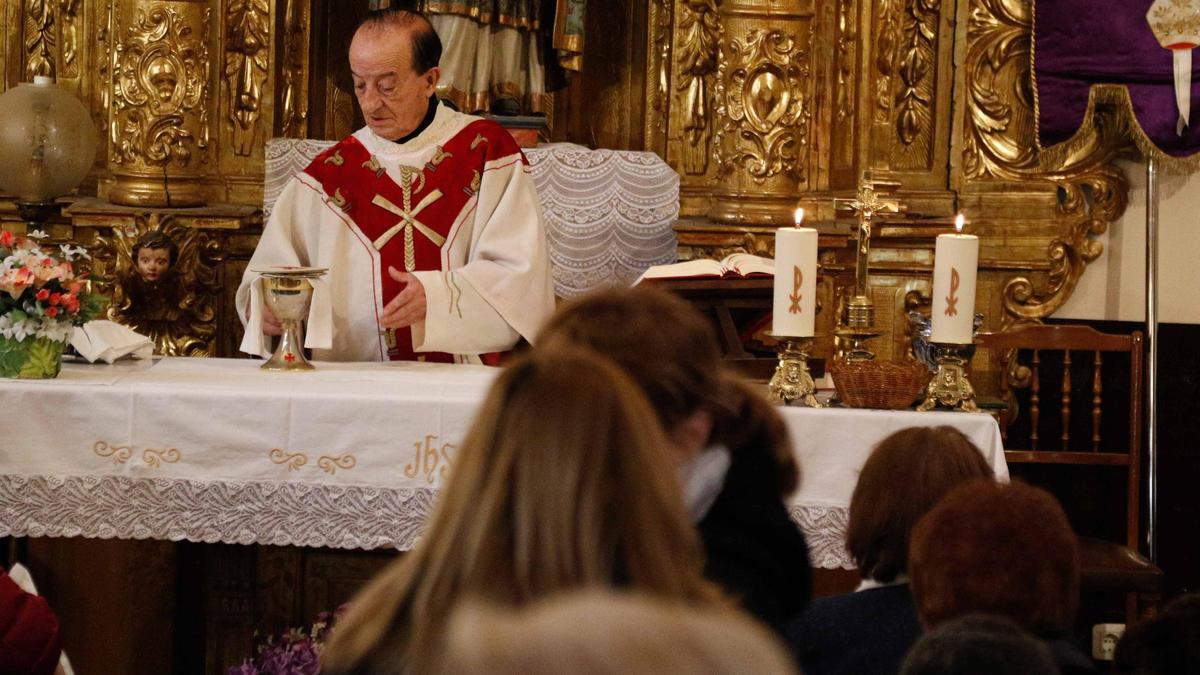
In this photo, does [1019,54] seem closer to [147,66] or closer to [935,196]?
[935,196]

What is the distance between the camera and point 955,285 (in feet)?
12.6

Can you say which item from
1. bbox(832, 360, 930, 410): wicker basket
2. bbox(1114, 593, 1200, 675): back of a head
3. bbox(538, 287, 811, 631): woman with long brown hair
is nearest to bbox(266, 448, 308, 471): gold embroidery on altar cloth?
bbox(832, 360, 930, 410): wicker basket

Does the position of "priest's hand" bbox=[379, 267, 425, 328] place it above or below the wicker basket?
above

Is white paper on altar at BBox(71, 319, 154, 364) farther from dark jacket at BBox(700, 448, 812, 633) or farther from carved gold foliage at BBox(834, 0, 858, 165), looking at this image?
carved gold foliage at BBox(834, 0, 858, 165)

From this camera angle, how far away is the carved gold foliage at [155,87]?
670cm

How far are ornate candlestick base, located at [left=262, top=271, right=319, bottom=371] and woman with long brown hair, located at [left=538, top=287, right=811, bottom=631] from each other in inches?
85.0

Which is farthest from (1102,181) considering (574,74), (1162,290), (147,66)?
(147,66)

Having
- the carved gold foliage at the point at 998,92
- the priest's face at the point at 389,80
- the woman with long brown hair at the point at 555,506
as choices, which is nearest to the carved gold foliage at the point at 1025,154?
Result: the carved gold foliage at the point at 998,92

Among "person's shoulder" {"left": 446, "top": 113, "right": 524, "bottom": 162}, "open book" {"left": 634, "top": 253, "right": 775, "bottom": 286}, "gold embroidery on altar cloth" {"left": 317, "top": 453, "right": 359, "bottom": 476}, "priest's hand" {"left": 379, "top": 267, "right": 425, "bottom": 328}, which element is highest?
"person's shoulder" {"left": 446, "top": 113, "right": 524, "bottom": 162}

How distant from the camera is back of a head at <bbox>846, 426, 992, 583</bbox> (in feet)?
8.36

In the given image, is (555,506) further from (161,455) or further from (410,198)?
(410,198)

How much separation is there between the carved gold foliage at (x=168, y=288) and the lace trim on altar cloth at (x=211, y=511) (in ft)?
7.02

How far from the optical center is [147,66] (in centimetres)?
671

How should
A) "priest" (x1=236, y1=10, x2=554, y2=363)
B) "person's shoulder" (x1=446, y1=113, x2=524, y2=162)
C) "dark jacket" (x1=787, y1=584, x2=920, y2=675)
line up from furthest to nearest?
"person's shoulder" (x1=446, y1=113, x2=524, y2=162) → "priest" (x1=236, y1=10, x2=554, y2=363) → "dark jacket" (x1=787, y1=584, x2=920, y2=675)
